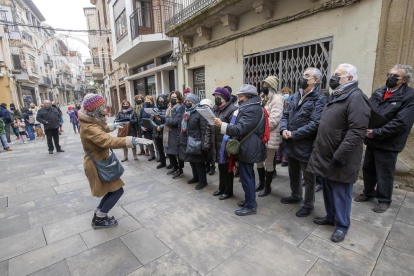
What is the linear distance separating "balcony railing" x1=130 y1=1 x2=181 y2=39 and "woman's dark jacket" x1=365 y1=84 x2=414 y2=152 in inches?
301

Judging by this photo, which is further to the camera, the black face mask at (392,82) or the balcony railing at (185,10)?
the balcony railing at (185,10)

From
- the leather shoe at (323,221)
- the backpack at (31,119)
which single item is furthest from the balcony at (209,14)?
the backpack at (31,119)

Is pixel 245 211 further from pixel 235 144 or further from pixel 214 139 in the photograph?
pixel 214 139

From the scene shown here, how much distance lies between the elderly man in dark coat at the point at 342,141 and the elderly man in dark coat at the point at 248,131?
678mm

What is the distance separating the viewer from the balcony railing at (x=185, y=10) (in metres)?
6.49

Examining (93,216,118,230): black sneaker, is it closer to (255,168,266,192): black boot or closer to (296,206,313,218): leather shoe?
(255,168,266,192): black boot

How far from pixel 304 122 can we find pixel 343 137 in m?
0.64

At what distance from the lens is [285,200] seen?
3.29 meters

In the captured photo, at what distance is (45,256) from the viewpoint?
2.32m

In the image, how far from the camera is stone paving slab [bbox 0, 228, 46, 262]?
2393mm

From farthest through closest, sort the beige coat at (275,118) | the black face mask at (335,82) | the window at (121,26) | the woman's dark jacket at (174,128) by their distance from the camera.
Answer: the window at (121,26) → the woman's dark jacket at (174,128) → the beige coat at (275,118) → the black face mask at (335,82)

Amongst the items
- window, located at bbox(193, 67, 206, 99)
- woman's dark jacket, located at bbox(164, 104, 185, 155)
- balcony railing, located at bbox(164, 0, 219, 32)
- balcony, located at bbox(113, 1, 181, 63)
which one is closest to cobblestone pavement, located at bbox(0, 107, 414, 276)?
woman's dark jacket, located at bbox(164, 104, 185, 155)

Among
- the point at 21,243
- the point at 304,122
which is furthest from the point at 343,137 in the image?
the point at 21,243

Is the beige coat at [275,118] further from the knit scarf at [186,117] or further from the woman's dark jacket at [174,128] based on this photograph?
the woman's dark jacket at [174,128]
